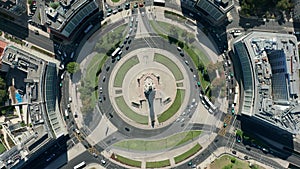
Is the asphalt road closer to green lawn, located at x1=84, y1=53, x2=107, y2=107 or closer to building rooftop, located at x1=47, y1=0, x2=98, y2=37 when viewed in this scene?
building rooftop, located at x1=47, y1=0, x2=98, y2=37

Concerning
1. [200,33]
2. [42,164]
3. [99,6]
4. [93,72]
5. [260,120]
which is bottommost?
[42,164]

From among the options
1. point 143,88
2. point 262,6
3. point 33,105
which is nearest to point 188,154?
point 143,88

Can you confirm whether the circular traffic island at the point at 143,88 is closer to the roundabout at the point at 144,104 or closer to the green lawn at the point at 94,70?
the roundabout at the point at 144,104

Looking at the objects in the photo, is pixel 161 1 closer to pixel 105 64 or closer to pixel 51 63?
pixel 105 64

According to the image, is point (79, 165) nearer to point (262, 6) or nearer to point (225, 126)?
point (225, 126)

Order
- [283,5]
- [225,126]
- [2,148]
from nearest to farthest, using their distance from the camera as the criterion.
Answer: [2,148] → [283,5] → [225,126]

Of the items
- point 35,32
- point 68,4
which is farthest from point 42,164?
point 68,4

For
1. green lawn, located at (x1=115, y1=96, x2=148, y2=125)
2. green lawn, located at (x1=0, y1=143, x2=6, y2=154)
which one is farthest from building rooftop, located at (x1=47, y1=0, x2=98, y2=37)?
green lawn, located at (x1=0, y1=143, x2=6, y2=154)
